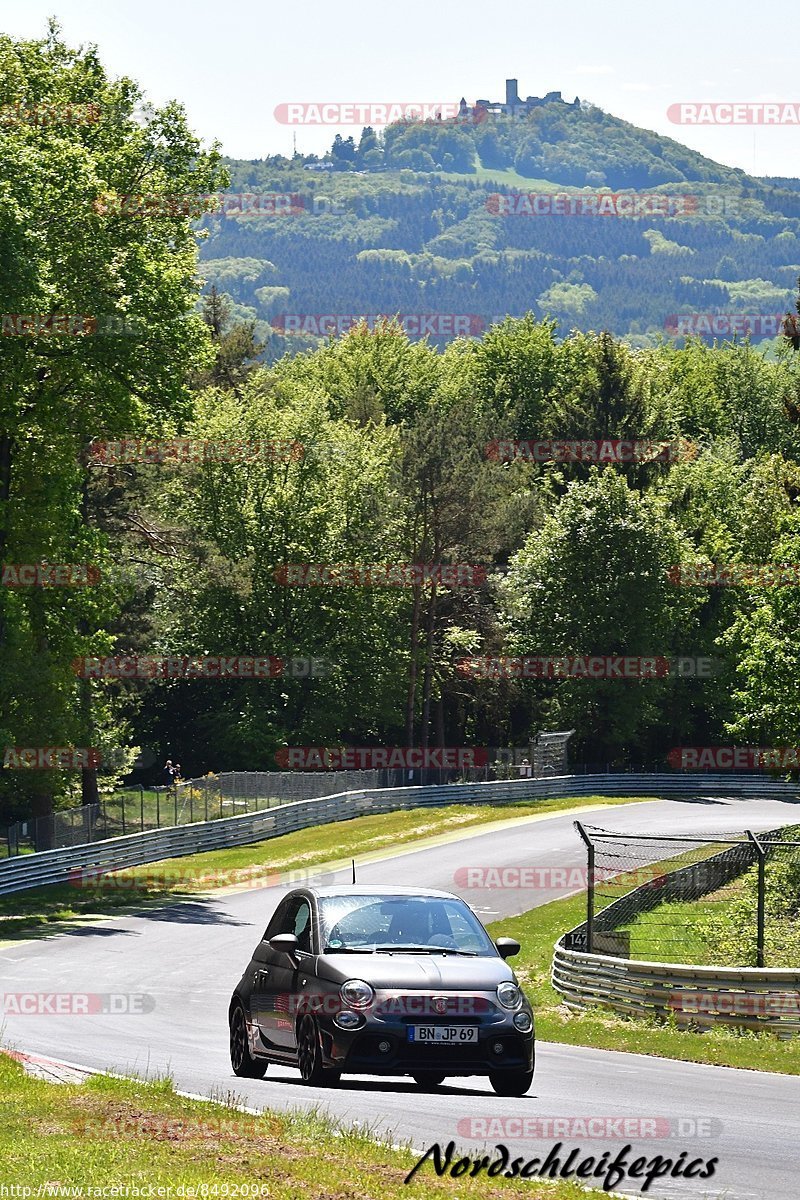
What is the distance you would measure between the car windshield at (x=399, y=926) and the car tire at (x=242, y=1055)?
1.62m

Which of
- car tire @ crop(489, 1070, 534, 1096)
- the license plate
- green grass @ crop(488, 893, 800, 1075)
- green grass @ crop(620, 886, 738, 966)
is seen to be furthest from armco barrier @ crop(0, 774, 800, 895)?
the license plate

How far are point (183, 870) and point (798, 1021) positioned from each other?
97.8ft

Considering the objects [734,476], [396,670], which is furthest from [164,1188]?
[734,476]

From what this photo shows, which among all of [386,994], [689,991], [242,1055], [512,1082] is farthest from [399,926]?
[689,991]

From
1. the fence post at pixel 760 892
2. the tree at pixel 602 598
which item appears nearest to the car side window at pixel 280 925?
the fence post at pixel 760 892

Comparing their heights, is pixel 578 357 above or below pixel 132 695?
above

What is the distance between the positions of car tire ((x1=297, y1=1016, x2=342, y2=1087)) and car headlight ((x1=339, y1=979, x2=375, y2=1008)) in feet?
1.52

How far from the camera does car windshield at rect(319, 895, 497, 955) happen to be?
47.3 feet

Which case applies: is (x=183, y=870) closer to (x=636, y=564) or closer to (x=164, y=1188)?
(x=636, y=564)

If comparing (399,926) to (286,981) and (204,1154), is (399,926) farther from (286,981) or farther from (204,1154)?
(204,1154)

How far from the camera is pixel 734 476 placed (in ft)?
292

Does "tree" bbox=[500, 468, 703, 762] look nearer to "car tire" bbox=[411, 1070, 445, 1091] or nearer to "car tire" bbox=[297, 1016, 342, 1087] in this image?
"car tire" bbox=[411, 1070, 445, 1091]

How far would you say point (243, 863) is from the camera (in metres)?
50.0

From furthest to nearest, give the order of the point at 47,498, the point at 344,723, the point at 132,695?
the point at 344,723 → the point at 132,695 → the point at 47,498
